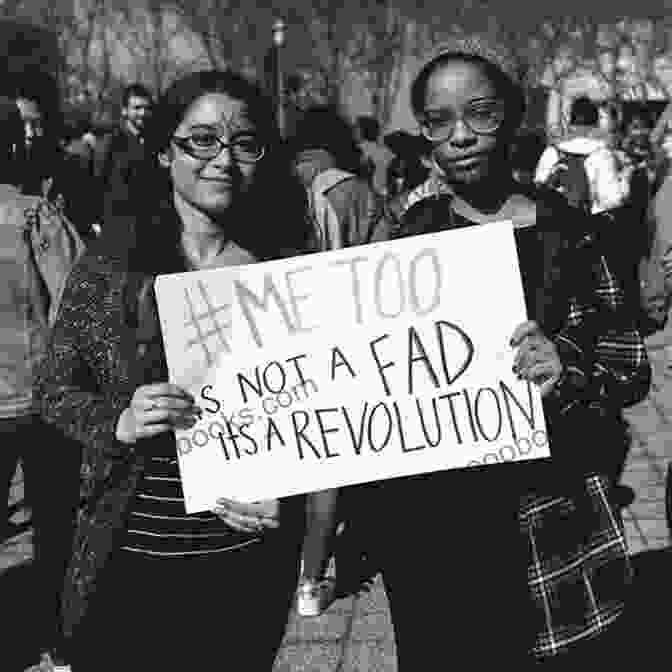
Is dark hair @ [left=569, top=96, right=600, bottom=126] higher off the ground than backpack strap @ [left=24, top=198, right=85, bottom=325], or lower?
higher

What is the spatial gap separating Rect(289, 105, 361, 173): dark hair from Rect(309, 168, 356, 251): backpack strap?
0.74 metres

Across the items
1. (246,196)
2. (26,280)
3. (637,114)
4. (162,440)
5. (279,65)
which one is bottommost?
(162,440)

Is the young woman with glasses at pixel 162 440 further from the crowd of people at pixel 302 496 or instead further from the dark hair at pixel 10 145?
the dark hair at pixel 10 145

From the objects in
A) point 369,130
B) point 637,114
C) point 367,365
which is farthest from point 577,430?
point 637,114

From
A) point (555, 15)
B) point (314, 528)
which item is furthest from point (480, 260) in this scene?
point (555, 15)

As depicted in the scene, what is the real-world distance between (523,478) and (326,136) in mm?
3638

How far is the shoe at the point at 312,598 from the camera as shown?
4100mm

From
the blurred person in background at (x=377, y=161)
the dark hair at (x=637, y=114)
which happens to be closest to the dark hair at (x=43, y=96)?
the blurred person in background at (x=377, y=161)

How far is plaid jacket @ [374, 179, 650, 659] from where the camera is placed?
2.24m

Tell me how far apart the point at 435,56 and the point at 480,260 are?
20.5 inches

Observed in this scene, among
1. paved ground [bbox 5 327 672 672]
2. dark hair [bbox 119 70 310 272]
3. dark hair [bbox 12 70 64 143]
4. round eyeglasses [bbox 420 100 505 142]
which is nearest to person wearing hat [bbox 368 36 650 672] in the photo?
round eyeglasses [bbox 420 100 505 142]

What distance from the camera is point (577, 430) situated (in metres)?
2.31

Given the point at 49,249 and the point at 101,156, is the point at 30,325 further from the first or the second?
the point at 101,156

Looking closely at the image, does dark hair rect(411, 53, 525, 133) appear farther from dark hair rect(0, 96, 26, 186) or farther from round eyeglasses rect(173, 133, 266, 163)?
dark hair rect(0, 96, 26, 186)
